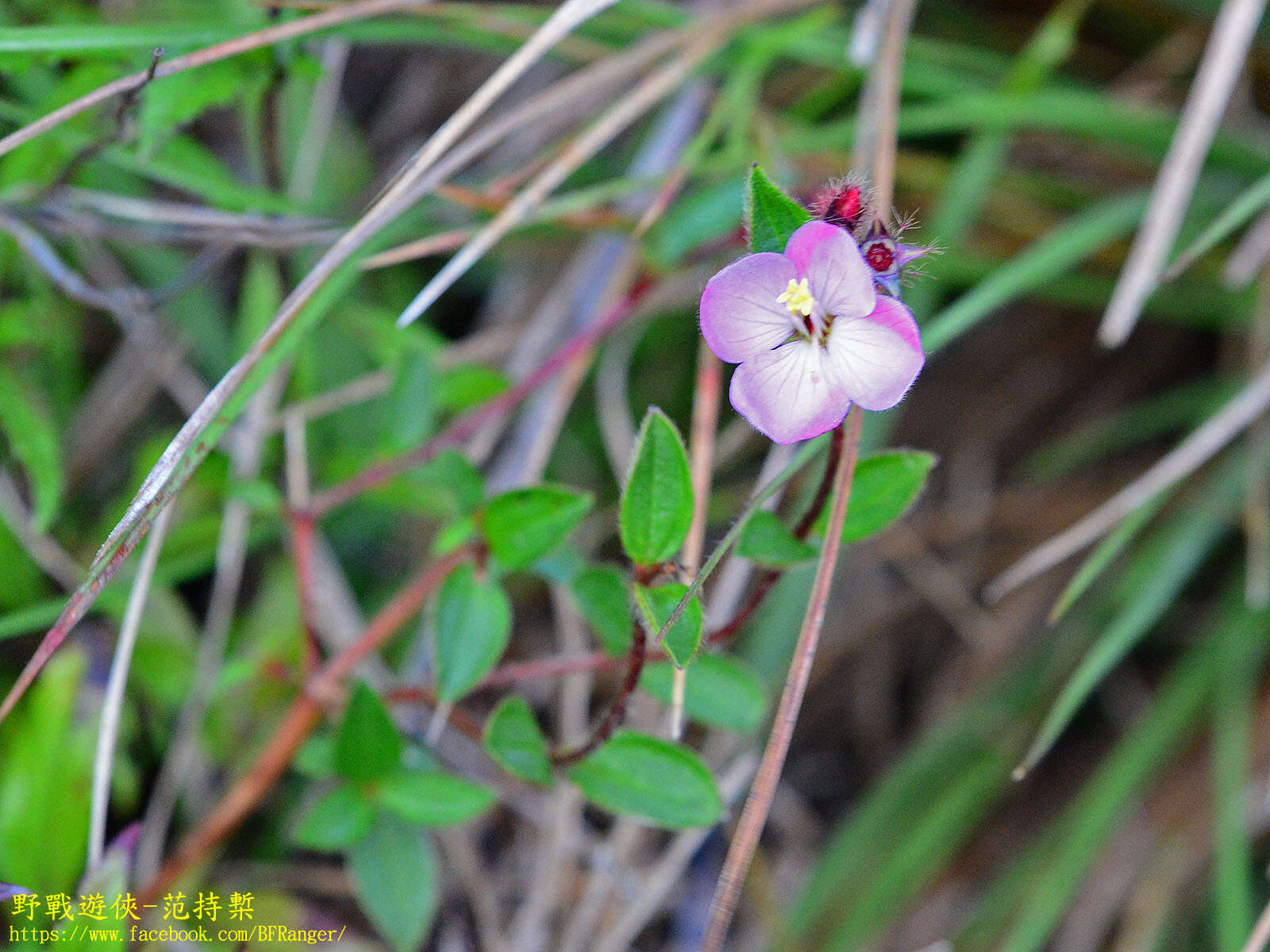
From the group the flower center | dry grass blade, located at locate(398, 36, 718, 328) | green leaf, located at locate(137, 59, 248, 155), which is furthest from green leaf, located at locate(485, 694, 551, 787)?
green leaf, located at locate(137, 59, 248, 155)

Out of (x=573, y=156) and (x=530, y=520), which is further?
(x=573, y=156)

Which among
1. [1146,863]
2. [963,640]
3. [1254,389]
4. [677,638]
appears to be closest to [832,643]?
[963,640]

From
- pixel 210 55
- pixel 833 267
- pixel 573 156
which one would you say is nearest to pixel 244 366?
pixel 210 55

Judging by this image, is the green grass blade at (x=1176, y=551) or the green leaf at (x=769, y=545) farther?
the green grass blade at (x=1176, y=551)

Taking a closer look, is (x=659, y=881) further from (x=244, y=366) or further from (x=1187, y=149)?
(x=1187, y=149)

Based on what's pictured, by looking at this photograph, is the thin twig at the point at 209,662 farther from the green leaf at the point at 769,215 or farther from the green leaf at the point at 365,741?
the green leaf at the point at 769,215

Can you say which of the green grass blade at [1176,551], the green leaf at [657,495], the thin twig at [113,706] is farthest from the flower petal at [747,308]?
the green grass blade at [1176,551]

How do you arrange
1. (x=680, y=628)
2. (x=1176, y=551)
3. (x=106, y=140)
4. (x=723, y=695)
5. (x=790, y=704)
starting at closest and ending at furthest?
(x=680, y=628)
(x=790, y=704)
(x=723, y=695)
(x=106, y=140)
(x=1176, y=551)
